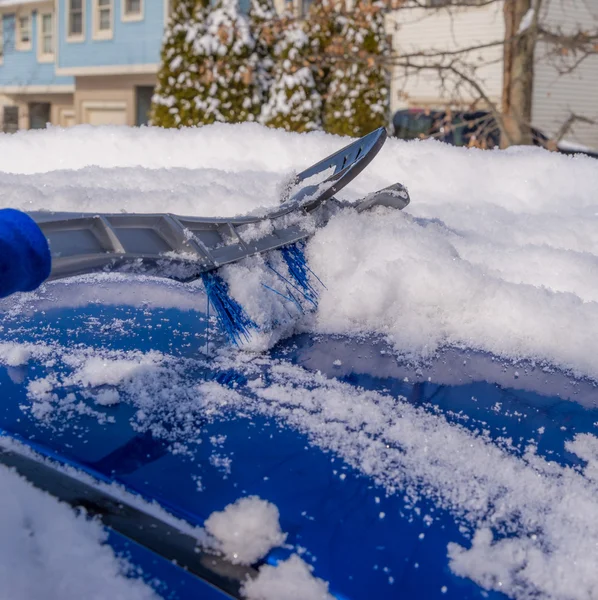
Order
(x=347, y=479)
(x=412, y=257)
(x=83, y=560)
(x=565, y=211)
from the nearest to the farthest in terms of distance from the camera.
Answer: (x=83, y=560) → (x=347, y=479) → (x=412, y=257) → (x=565, y=211)

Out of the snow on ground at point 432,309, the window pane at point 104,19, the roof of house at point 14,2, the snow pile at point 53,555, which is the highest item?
the roof of house at point 14,2

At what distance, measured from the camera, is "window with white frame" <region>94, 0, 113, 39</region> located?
19530 millimetres

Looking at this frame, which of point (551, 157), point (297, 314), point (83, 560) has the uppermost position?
point (551, 157)

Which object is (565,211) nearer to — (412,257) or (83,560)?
(412,257)

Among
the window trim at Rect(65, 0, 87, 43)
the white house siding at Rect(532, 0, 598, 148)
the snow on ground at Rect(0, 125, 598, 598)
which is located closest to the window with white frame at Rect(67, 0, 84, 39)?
the window trim at Rect(65, 0, 87, 43)

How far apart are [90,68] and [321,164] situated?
19.2 metres

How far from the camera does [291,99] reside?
12.0m

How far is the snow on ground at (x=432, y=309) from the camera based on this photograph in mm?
993

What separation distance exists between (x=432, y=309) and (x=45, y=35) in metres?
24.0

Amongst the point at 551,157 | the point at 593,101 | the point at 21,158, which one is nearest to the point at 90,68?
the point at 593,101

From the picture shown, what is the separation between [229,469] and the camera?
3.43 ft

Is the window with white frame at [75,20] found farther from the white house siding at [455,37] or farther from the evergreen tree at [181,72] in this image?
the evergreen tree at [181,72]

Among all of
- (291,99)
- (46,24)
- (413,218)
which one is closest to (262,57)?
(291,99)

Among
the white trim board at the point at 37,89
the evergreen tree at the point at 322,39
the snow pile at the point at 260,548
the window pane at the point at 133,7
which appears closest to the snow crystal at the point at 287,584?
the snow pile at the point at 260,548
